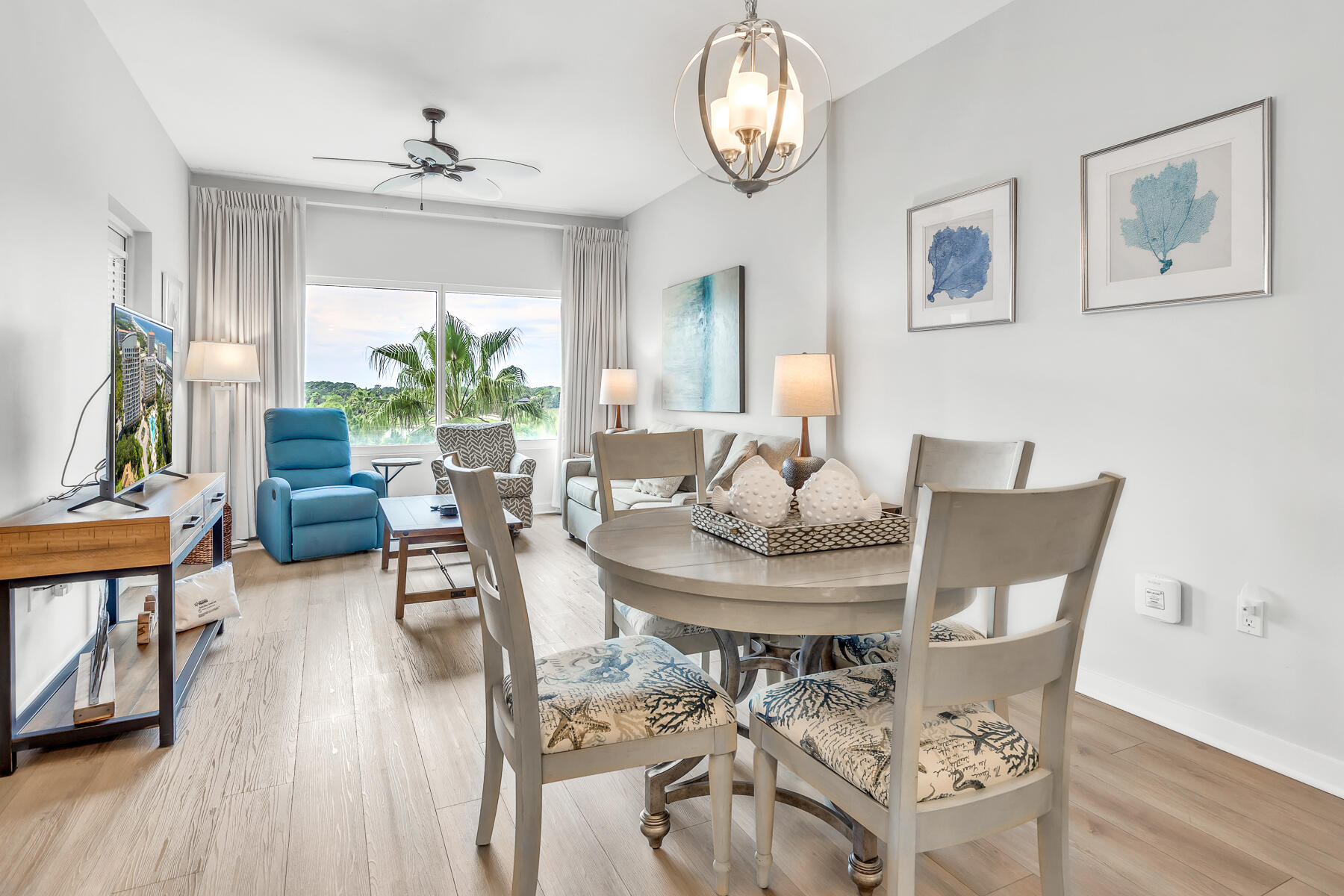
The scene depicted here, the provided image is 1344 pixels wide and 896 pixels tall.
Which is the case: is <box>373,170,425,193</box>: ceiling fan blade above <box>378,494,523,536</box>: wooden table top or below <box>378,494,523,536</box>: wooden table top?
above

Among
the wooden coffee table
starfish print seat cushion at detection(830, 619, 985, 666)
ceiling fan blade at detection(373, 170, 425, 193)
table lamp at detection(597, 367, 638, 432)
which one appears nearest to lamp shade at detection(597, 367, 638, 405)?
table lamp at detection(597, 367, 638, 432)

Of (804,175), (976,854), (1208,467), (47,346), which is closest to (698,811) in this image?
(976,854)

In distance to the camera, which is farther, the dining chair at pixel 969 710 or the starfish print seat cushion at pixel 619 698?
the starfish print seat cushion at pixel 619 698

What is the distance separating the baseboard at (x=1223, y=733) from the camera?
2.02 m

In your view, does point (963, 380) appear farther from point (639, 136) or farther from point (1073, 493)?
point (639, 136)

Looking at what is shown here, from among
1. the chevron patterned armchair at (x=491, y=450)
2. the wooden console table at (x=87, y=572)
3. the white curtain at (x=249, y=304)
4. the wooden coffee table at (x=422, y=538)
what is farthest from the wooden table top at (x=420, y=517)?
the white curtain at (x=249, y=304)

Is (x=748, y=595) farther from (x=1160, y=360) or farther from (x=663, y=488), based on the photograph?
(x=663, y=488)

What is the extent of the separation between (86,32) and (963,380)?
156 inches

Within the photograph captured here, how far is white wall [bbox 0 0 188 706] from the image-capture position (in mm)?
2322

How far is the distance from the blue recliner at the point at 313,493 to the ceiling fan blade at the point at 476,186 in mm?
1937

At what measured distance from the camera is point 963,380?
3.17 metres

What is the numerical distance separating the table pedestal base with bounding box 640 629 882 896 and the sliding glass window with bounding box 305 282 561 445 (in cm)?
483

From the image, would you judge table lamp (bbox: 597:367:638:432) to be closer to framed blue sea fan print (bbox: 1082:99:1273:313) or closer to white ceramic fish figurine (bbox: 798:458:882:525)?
framed blue sea fan print (bbox: 1082:99:1273:313)

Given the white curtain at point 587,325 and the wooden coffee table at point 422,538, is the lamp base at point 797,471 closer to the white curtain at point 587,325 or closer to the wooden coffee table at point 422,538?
the wooden coffee table at point 422,538
